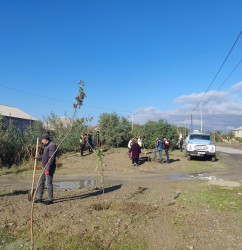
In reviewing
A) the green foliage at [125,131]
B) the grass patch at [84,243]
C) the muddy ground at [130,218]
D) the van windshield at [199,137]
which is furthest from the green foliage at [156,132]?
the grass patch at [84,243]

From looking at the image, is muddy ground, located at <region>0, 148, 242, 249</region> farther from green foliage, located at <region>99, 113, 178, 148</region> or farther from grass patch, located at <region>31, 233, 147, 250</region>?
green foliage, located at <region>99, 113, 178, 148</region>

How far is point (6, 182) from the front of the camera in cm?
1180

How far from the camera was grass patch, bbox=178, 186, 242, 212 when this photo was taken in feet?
23.7

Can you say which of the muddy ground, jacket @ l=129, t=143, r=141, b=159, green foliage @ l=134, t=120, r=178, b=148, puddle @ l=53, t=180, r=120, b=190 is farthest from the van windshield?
puddle @ l=53, t=180, r=120, b=190

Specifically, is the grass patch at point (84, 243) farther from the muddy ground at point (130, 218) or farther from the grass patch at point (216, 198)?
the grass patch at point (216, 198)

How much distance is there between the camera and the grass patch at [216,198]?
Result: 722 cm

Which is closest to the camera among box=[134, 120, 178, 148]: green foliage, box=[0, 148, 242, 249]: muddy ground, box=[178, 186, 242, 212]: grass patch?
box=[0, 148, 242, 249]: muddy ground

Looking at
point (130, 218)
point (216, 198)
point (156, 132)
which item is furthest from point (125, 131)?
point (130, 218)

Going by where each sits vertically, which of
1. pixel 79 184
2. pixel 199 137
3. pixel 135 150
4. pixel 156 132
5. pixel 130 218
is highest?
pixel 156 132

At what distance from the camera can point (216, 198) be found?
319 inches

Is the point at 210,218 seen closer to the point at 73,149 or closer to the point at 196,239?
the point at 196,239

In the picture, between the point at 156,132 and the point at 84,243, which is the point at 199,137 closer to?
the point at 156,132

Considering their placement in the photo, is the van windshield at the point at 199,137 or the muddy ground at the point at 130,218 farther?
the van windshield at the point at 199,137

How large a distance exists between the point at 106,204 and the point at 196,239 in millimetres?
2960
